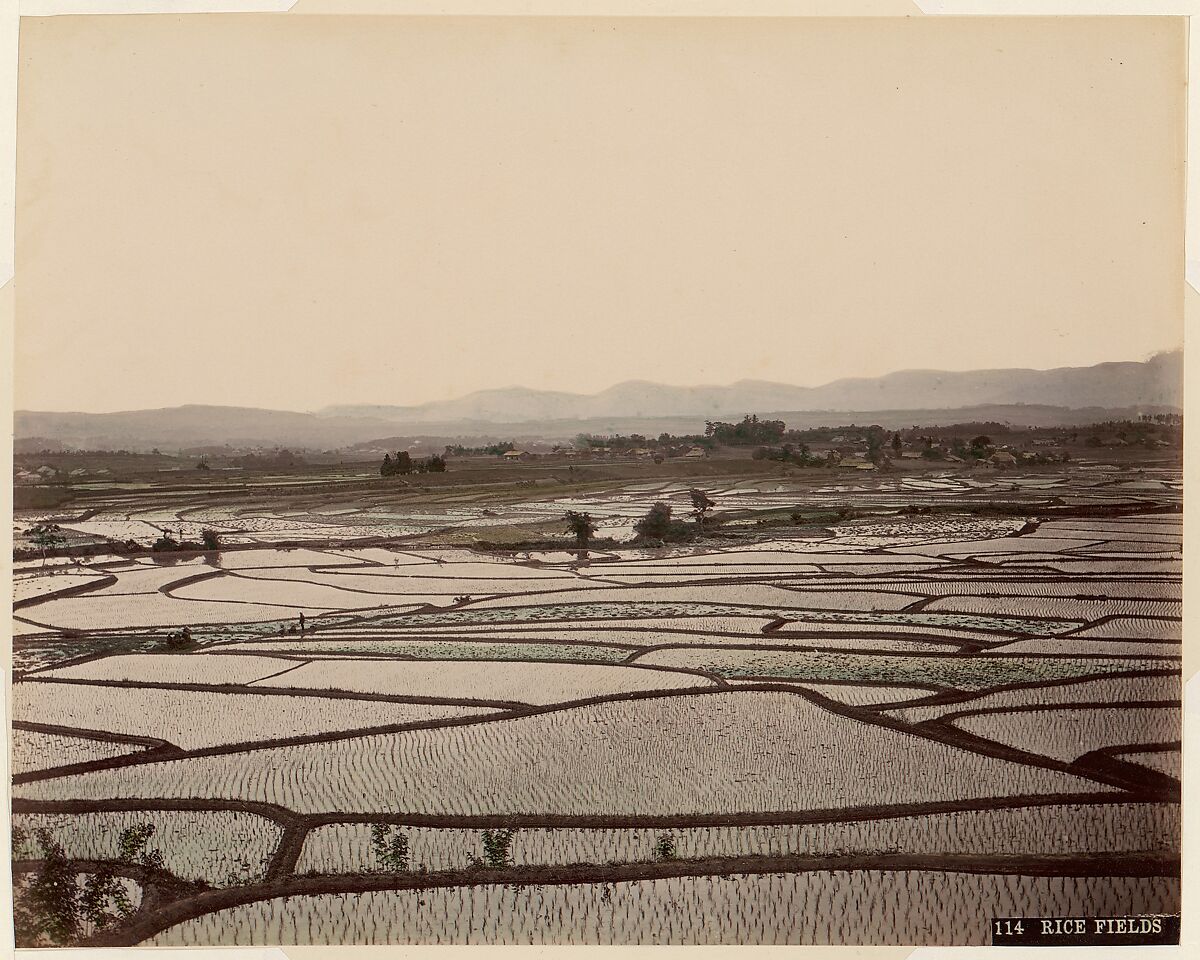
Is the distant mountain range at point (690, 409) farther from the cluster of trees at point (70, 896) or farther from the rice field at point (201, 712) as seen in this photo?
the cluster of trees at point (70, 896)

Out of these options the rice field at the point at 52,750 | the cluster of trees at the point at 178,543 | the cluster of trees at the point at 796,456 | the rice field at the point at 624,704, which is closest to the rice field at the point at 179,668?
the rice field at the point at 624,704

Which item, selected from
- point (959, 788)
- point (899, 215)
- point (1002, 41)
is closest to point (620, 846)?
point (959, 788)

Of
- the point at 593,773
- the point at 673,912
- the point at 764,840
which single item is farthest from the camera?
the point at 593,773

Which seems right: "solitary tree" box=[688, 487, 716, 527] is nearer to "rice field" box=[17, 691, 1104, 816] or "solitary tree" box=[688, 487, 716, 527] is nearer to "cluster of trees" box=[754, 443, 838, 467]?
"cluster of trees" box=[754, 443, 838, 467]

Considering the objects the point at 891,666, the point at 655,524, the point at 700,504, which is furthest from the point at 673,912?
the point at 700,504

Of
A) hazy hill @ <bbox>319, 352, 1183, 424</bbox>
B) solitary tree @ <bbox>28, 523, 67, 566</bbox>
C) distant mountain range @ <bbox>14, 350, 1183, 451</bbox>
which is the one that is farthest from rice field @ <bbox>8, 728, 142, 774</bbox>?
hazy hill @ <bbox>319, 352, 1183, 424</bbox>

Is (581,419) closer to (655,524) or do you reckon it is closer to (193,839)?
(655,524)
